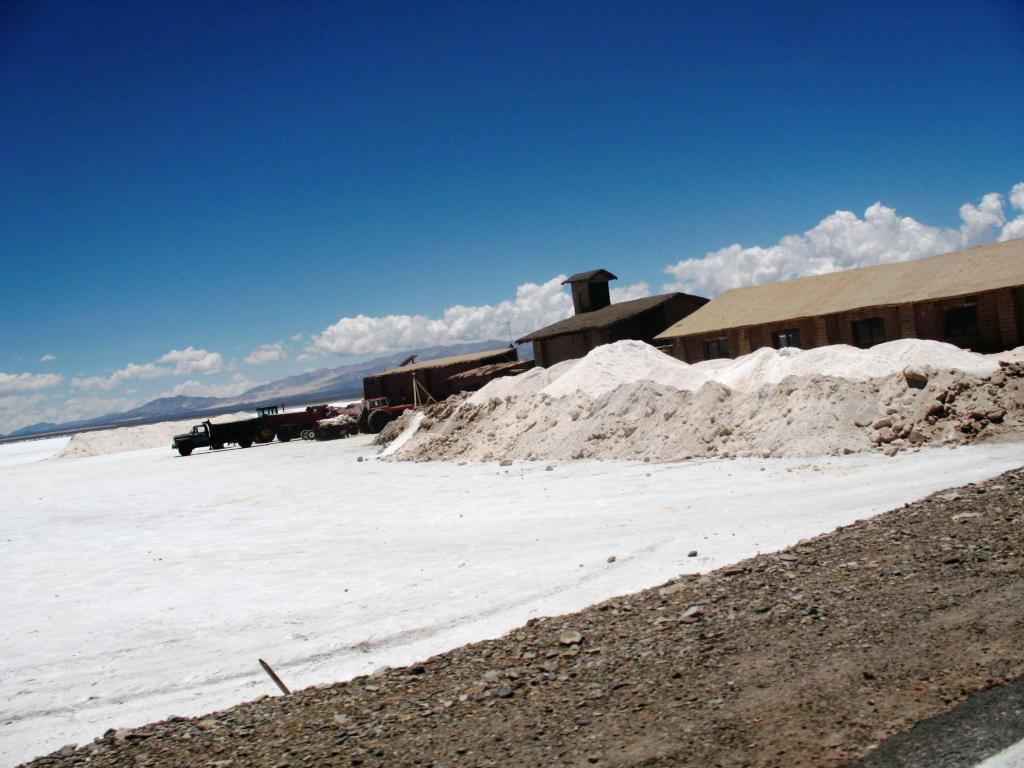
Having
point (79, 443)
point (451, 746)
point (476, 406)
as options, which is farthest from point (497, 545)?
point (79, 443)

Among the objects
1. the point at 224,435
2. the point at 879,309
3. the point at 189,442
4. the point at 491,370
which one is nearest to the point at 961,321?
the point at 879,309

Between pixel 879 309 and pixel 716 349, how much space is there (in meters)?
7.05

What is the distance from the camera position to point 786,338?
1237 inches

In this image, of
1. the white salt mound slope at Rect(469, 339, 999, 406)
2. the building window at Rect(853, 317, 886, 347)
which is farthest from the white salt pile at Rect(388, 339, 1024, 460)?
the building window at Rect(853, 317, 886, 347)

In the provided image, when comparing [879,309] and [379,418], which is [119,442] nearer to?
[379,418]

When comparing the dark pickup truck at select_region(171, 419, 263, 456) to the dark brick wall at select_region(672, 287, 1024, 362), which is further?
the dark pickup truck at select_region(171, 419, 263, 456)

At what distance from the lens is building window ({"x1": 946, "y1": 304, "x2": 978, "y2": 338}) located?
26266 mm

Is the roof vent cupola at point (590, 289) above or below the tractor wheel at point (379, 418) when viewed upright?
above

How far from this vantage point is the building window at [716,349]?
110 feet

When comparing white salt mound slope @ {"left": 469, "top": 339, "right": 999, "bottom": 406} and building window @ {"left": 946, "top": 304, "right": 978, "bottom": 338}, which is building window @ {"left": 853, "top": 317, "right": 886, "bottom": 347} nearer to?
building window @ {"left": 946, "top": 304, "right": 978, "bottom": 338}

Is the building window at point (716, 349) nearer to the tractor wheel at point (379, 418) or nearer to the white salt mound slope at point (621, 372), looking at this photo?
the white salt mound slope at point (621, 372)

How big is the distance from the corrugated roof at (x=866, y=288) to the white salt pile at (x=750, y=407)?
773 centimetres

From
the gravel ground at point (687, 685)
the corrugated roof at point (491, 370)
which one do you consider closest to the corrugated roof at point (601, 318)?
the corrugated roof at point (491, 370)

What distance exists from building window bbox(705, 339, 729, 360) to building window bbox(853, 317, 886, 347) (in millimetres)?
5277
